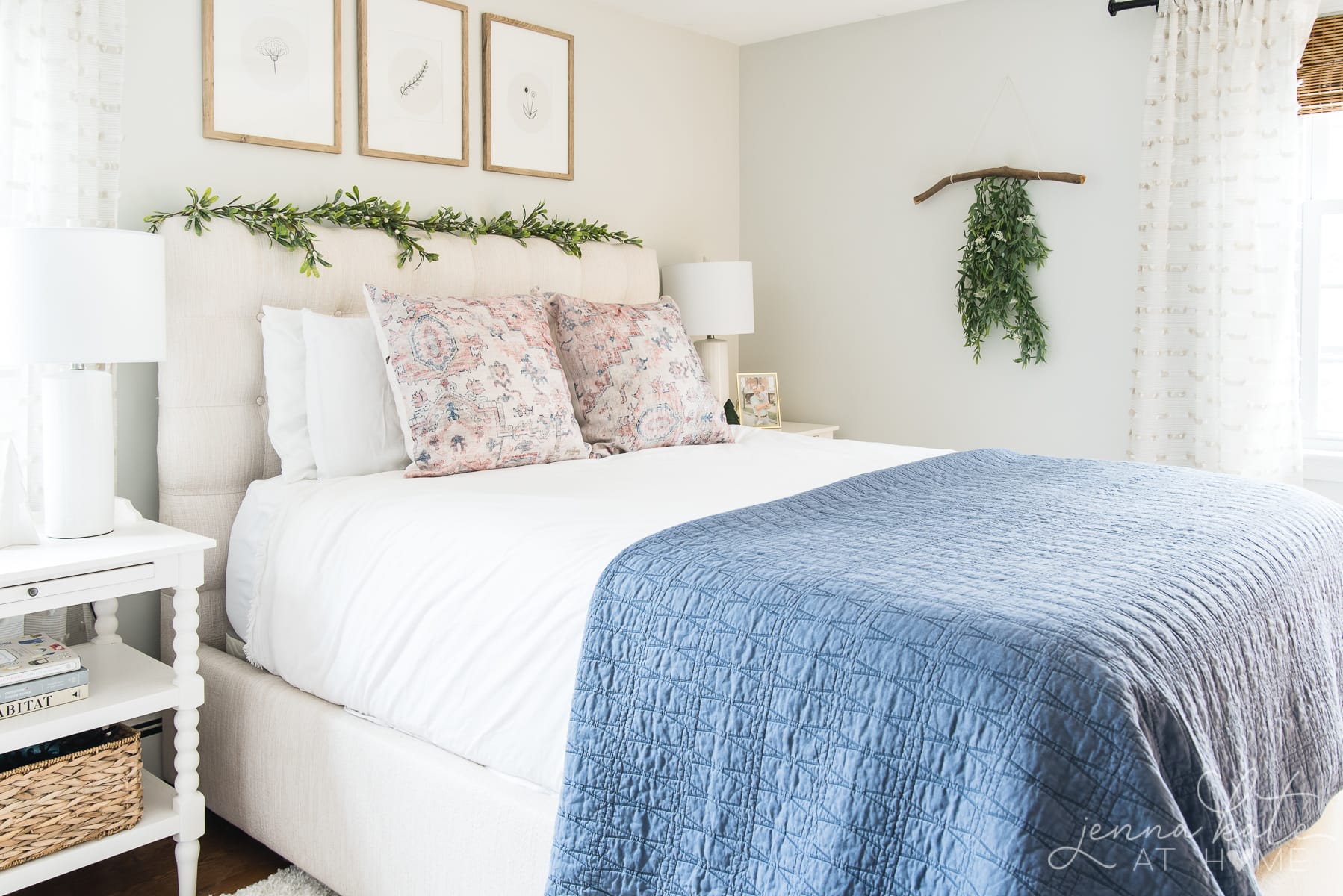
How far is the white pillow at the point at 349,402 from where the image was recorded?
2.45 m

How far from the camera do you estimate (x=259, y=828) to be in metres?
2.19

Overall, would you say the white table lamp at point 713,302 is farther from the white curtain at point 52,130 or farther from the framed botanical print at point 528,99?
the white curtain at point 52,130

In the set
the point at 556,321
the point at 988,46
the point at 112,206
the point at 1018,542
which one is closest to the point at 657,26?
the point at 988,46

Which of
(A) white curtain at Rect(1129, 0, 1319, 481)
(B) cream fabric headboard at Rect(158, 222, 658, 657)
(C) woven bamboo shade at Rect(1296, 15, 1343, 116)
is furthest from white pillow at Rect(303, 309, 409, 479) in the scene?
(C) woven bamboo shade at Rect(1296, 15, 1343, 116)

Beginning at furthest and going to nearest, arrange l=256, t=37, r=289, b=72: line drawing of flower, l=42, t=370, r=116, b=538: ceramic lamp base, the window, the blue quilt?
the window, l=256, t=37, r=289, b=72: line drawing of flower, l=42, t=370, r=116, b=538: ceramic lamp base, the blue quilt

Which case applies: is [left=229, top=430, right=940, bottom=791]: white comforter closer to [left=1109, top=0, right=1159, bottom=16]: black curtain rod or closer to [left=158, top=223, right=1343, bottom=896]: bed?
[left=158, top=223, right=1343, bottom=896]: bed

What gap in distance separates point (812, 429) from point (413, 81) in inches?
78.8

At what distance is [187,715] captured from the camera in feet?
6.61

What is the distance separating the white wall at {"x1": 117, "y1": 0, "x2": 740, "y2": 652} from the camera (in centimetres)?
250

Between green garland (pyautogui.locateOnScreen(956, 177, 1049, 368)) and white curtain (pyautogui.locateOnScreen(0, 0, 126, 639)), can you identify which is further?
green garland (pyautogui.locateOnScreen(956, 177, 1049, 368))

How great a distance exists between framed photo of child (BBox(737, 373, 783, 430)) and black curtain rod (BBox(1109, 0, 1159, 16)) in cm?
181

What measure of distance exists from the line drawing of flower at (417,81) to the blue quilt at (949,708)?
2003 millimetres

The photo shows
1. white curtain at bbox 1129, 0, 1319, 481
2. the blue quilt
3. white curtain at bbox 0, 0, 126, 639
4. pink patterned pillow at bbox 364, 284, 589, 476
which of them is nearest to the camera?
the blue quilt

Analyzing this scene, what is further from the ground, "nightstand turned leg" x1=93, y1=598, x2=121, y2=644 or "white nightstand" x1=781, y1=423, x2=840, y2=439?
"white nightstand" x1=781, y1=423, x2=840, y2=439
